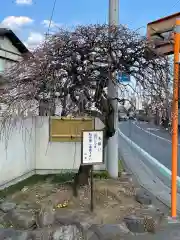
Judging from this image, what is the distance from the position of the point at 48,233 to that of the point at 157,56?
11.1ft

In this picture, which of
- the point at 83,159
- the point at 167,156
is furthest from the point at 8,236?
the point at 167,156

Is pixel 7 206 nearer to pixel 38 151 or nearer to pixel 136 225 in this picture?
pixel 136 225

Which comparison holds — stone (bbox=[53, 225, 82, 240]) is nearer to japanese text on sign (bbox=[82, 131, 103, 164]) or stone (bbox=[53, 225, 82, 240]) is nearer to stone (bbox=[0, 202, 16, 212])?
japanese text on sign (bbox=[82, 131, 103, 164])

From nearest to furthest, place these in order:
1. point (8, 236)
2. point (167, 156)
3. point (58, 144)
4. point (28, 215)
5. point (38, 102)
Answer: point (8, 236) → point (28, 215) → point (38, 102) → point (58, 144) → point (167, 156)

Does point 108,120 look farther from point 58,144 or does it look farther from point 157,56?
point 58,144

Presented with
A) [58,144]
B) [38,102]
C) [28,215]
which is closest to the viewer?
[28,215]

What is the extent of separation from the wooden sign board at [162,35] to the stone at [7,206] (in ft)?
11.8

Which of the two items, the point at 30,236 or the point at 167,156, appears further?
the point at 167,156

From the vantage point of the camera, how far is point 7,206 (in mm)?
6062

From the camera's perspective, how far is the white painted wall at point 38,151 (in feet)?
27.2

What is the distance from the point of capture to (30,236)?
196 inches

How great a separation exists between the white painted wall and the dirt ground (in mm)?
1226

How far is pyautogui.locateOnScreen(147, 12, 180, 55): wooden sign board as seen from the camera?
626 cm

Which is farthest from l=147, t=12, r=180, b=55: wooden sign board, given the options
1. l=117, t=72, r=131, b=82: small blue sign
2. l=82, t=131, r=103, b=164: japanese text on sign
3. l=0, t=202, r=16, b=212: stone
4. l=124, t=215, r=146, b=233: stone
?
l=0, t=202, r=16, b=212: stone
